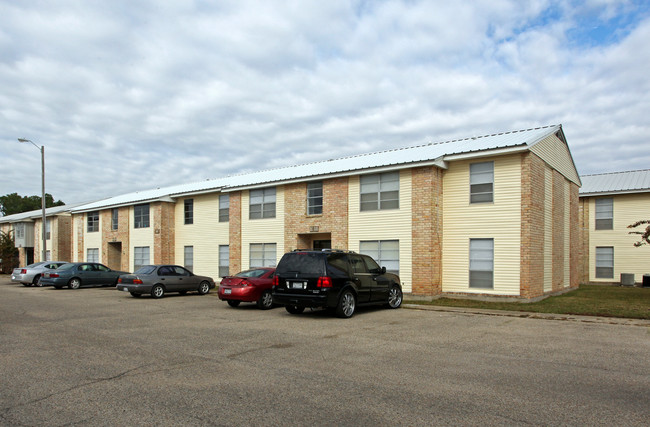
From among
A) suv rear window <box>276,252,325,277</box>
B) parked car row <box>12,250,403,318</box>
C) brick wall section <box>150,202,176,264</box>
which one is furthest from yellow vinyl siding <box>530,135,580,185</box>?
brick wall section <box>150,202,176,264</box>

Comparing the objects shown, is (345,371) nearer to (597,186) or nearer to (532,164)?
(532,164)

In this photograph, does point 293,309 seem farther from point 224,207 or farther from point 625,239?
point 625,239

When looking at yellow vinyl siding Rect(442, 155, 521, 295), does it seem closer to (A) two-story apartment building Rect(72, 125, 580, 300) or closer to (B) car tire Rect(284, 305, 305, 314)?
(A) two-story apartment building Rect(72, 125, 580, 300)

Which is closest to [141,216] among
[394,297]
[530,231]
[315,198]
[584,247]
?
[315,198]

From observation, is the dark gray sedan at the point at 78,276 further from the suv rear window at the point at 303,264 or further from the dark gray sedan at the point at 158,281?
the suv rear window at the point at 303,264

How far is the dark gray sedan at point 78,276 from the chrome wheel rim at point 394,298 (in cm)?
1838

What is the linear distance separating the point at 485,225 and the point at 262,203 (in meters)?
11.8

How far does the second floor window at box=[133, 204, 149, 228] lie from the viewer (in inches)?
1253

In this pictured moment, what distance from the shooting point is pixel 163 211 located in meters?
30.3

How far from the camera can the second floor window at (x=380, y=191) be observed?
19.4m

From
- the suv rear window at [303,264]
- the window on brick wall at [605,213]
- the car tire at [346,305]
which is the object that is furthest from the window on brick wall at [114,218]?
the window on brick wall at [605,213]

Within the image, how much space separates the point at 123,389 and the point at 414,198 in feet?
46.3

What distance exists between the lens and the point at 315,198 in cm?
2244

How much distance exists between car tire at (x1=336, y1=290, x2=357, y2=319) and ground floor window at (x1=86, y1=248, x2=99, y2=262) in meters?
30.2
